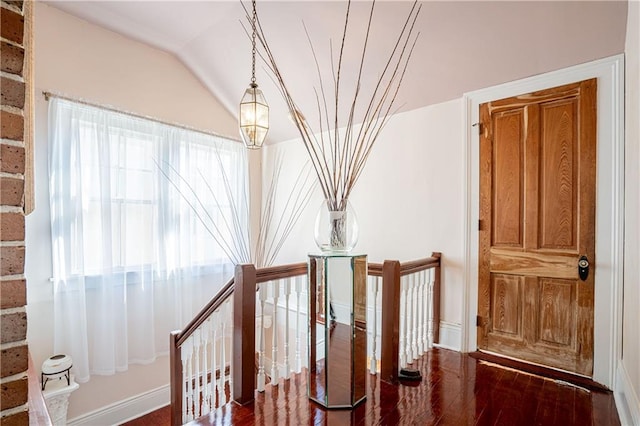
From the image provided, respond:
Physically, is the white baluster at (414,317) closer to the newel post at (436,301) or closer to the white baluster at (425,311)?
the white baluster at (425,311)

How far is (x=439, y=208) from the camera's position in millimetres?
2844

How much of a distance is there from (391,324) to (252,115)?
1.69 m

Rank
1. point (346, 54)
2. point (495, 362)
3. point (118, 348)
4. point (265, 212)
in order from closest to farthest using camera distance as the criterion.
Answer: point (495, 362) → point (346, 54) → point (118, 348) → point (265, 212)

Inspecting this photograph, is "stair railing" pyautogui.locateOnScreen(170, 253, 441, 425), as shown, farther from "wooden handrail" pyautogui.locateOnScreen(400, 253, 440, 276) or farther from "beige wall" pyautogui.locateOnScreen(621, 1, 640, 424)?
"beige wall" pyautogui.locateOnScreen(621, 1, 640, 424)

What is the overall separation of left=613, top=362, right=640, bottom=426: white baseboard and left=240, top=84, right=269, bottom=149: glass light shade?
2464 millimetres

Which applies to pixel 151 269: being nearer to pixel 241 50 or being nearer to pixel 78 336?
pixel 78 336

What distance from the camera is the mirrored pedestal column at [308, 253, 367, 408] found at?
1857 millimetres

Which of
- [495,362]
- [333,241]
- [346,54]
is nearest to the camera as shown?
[333,241]

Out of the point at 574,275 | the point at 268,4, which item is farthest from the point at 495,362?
the point at 268,4

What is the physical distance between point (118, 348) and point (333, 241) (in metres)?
2.40

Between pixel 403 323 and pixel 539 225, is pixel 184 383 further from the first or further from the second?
pixel 539 225

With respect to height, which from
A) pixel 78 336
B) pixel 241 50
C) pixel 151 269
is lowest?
pixel 78 336

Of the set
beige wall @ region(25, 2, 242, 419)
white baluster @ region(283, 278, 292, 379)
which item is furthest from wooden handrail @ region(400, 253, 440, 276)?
beige wall @ region(25, 2, 242, 419)

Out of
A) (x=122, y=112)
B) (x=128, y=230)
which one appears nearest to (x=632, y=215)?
(x=128, y=230)
